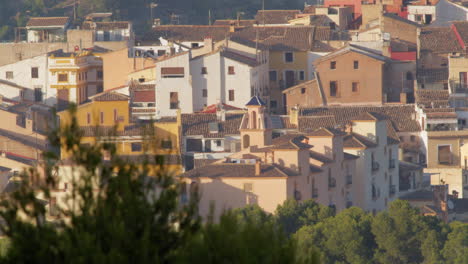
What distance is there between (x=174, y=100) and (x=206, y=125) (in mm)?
4085

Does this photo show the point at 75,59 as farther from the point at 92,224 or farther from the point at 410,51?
the point at 92,224

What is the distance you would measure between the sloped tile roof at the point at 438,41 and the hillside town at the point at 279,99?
0.05 m

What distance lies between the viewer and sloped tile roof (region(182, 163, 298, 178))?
135 feet

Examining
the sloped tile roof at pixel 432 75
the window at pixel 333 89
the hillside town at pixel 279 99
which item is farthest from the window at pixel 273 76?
the sloped tile roof at pixel 432 75

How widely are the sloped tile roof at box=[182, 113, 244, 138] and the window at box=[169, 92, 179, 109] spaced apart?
2.94 meters

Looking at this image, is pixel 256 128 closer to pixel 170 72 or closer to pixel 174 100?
pixel 174 100

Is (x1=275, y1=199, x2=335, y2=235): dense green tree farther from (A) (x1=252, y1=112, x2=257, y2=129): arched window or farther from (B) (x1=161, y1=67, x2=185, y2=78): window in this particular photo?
(B) (x1=161, y1=67, x2=185, y2=78): window

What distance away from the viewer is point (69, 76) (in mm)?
54844

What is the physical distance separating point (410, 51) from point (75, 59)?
34.0 ft

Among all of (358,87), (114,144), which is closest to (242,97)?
(358,87)

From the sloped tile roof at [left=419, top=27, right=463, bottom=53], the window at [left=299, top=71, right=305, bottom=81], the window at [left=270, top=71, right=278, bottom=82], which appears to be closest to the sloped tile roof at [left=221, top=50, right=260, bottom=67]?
the window at [left=270, top=71, right=278, bottom=82]

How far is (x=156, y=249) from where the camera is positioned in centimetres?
1616

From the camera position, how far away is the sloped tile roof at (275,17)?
64.6 meters

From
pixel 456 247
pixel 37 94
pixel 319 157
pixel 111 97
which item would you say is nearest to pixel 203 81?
pixel 111 97
